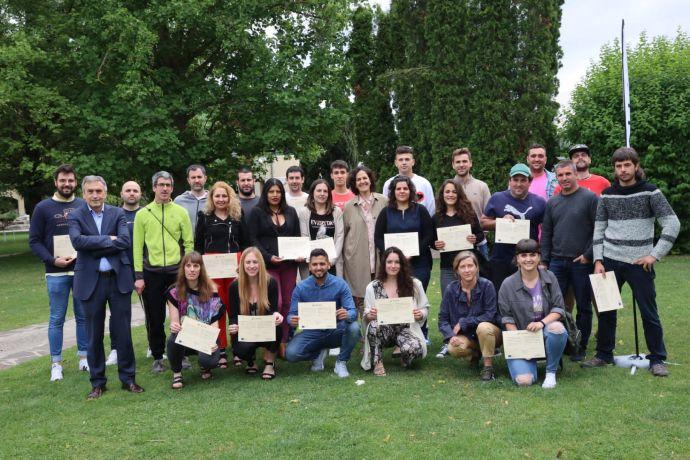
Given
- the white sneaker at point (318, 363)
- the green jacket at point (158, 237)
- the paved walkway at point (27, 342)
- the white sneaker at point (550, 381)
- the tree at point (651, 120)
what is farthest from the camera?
the tree at point (651, 120)

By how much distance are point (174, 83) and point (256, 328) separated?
14.6 metres

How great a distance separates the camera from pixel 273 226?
22.0ft

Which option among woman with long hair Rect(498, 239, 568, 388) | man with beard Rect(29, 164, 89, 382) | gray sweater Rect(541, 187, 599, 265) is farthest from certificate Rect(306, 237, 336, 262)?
man with beard Rect(29, 164, 89, 382)

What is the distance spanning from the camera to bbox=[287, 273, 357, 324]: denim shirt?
249 inches

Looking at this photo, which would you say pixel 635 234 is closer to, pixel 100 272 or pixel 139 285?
pixel 139 285

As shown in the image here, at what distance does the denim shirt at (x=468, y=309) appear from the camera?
20.0 ft

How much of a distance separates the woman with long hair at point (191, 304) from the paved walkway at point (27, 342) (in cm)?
263

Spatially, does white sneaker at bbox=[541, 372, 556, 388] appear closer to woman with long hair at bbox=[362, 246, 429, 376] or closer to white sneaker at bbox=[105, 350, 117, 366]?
woman with long hair at bbox=[362, 246, 429, 376]

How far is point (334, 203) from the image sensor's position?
721cm

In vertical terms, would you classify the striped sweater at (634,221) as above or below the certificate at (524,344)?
above

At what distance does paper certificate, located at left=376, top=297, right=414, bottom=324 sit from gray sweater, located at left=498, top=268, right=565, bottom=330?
36.2 inches

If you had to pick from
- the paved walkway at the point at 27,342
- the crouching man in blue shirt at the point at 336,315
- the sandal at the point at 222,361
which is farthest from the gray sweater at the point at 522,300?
the paved walkway at the point at 27,342

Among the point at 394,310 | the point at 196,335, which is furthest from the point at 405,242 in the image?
the point at 196,335

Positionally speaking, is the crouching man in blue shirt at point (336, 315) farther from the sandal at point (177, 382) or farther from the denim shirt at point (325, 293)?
the sandal at point (177, 382)
